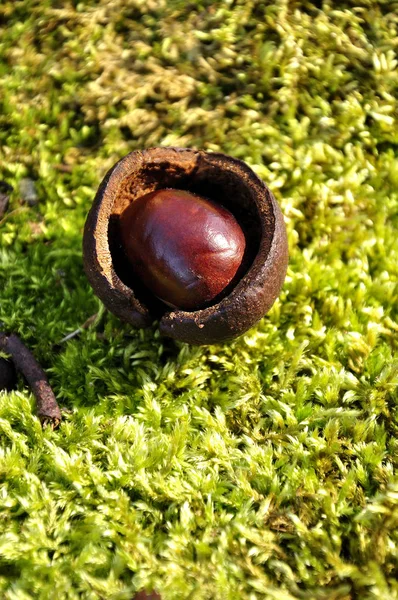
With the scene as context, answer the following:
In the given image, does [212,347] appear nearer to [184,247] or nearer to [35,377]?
[184,247]

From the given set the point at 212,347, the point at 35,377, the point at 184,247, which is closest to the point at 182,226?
the point at 184,247

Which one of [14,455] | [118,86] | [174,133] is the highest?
[118,86]

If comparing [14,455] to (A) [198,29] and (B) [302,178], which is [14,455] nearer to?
(B) [302,178]

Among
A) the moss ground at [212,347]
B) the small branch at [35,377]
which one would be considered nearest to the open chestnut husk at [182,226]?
the moss ground at [212,347]

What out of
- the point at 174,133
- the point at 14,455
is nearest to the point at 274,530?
the point at 14,455

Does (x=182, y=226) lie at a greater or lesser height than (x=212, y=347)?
greater

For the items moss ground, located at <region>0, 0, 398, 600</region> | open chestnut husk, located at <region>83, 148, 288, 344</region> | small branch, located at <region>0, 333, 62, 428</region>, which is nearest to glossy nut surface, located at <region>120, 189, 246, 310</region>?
open chestnut husk, located at <region>83, 148, 288, 344</region>
